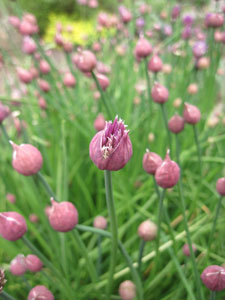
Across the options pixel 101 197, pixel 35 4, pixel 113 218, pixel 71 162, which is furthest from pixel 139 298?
pixel 35 4

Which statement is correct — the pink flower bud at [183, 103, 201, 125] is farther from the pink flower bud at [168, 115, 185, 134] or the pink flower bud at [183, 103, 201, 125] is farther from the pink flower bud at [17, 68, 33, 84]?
the pink flower bud at [17, 68, 33, 84]

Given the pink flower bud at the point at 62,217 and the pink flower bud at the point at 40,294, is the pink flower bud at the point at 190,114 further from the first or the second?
the pink flower bud at the point at 40,294

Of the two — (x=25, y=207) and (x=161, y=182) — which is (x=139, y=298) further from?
(x=25, y=207)

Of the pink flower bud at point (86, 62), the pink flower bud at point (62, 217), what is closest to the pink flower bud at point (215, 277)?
the pink flower bud at point (62, 217)

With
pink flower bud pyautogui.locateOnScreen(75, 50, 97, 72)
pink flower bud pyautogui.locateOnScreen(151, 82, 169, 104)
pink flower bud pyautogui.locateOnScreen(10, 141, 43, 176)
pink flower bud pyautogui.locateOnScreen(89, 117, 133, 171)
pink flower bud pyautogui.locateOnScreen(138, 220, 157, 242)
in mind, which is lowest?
pink flower bud pyautogui.locateOnScreen(138, 220, 157, 242)

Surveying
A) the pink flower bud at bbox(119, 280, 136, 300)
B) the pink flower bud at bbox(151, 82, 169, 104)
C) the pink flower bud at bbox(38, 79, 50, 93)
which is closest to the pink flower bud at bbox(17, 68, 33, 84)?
the pink flower bud at bbox(38, 79, 50, 93)

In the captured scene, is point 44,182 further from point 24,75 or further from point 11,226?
point 24,75
